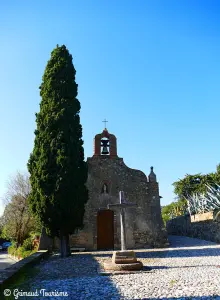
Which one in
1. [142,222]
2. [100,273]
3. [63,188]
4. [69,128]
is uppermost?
[69,128]

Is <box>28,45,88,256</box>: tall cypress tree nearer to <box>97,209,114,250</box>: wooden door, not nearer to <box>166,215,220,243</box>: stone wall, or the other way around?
<box>97,209,114,250</box>: wooden door

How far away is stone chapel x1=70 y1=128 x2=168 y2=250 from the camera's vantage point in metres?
16.4

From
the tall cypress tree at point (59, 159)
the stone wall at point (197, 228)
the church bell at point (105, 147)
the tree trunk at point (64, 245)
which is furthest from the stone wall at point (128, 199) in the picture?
the tall cypress tree at point (59, 159)

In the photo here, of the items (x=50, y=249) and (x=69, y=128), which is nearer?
(x=69, y=128)

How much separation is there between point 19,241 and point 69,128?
1556 centimetres

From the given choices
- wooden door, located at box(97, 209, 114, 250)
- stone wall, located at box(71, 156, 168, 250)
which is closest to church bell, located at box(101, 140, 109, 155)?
stone wall, located at box(71, 156, 168, 250)

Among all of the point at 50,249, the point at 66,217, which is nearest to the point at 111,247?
the point at 50,249

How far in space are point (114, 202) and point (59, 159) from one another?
222 inches

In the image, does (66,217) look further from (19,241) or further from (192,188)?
(192,188)

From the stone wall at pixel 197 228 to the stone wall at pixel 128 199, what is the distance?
313 centimetres

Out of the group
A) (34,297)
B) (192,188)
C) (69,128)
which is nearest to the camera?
(34,297)

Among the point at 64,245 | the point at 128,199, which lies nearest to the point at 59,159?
the point at 64,245

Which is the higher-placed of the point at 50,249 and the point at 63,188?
the point at 63,188

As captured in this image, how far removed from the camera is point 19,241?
80.1 feet
